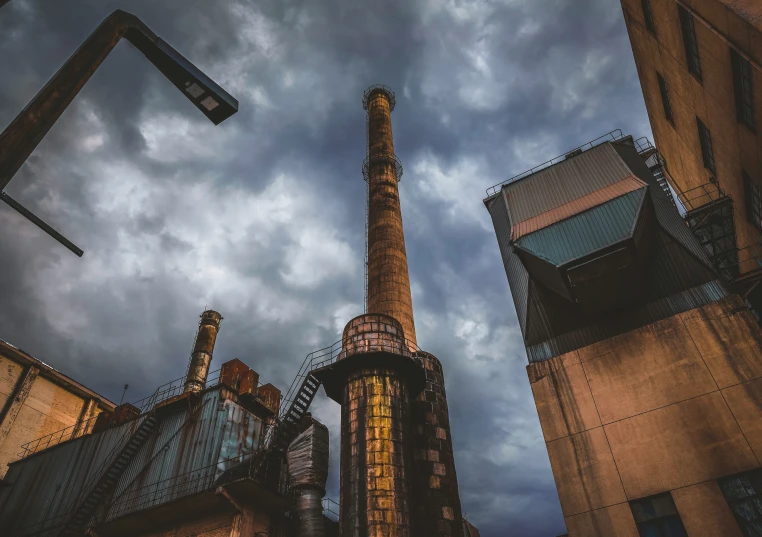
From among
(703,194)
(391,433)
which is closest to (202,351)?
(391,433)

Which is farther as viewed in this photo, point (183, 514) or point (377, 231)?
point (377, 231)

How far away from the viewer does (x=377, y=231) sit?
24438 mm

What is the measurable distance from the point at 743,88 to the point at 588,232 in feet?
17.8

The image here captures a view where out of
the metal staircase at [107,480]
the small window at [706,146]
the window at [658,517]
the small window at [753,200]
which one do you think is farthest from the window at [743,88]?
the metal staircase at [107,480]

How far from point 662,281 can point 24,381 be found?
108 ft

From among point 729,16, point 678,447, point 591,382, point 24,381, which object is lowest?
point 678,447

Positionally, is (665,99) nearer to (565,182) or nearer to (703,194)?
(703,194)

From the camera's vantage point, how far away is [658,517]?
1191 centimetres

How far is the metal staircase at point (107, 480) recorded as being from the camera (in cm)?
1847

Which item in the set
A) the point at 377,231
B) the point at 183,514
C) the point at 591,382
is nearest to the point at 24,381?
the point at 183,514

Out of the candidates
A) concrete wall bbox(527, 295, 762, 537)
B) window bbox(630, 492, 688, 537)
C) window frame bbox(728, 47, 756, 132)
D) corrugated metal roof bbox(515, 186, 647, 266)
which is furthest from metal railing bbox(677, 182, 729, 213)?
window bbox(630, 492, 688, 537)

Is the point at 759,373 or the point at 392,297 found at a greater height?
the point at 392,297

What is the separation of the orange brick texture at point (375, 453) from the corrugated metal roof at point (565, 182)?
7.59 meters

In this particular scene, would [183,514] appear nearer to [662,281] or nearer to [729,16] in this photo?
[662,281]
